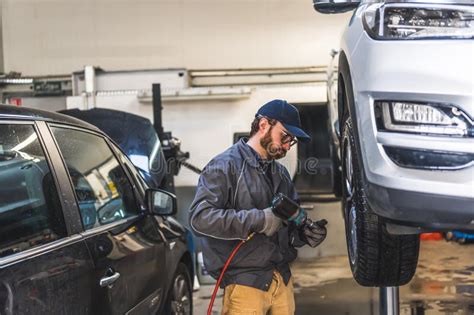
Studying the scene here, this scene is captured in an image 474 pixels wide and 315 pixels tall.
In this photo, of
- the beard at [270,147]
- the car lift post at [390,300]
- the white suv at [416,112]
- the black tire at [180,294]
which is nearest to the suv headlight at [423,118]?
the white suv at [416,112]

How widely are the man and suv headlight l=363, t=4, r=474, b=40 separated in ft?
2.14

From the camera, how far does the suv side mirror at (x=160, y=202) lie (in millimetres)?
2955

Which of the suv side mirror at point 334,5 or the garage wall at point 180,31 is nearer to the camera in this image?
the suv side mirror at point 334,5

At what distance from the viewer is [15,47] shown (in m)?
7.69

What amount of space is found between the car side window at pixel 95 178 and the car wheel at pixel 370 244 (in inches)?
41.1

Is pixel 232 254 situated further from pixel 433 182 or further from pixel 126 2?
pixel 126 2

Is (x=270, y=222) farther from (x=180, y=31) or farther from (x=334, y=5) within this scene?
(x=180, y=31)

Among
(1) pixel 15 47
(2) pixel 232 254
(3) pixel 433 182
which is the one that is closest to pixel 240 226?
(2) pixel 232 254

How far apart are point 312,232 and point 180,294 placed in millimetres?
1101

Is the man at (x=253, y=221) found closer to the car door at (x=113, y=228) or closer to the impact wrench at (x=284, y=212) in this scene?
the impact wrench at (x=284, y=212)

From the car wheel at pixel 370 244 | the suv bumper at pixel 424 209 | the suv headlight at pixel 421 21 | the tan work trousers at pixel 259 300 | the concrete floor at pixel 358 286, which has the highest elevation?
the suv headlight at pixel 421 21

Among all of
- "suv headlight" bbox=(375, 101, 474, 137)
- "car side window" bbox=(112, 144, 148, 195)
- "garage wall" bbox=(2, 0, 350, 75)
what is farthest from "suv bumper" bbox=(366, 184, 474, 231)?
"garage wall" bbox=(2, 0, 350, 75)

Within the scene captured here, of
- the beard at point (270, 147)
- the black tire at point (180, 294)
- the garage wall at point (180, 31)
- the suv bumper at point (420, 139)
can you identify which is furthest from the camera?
the garage wall at point (180, 31)

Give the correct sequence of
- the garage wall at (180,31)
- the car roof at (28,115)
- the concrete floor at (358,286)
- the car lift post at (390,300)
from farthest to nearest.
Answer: the garage wall at (180,31) → the concrete floor at (358,286) → the car lift post at (390,300) → the car roof at (28,115)
